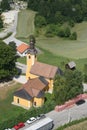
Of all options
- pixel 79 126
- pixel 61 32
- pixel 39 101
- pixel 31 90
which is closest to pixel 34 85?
pixel 31 90

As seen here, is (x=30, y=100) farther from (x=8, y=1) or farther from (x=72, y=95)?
(x=8, y=1)

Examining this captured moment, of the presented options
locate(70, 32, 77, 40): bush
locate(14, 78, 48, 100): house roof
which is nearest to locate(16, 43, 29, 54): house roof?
locate(70, 32, 77, 40): bush

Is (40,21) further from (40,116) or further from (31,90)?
(40,116)

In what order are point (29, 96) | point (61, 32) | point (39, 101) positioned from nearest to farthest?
point (29, 96) → point (39, 101) → point (61, 32)

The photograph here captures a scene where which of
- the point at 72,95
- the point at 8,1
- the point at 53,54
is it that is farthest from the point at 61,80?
the point at 8,1

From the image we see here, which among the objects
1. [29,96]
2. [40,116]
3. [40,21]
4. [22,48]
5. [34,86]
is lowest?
[40,116]

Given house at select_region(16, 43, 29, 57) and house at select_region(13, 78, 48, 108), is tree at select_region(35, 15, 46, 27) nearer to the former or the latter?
house at select_region(16, 43, 29, 57)
